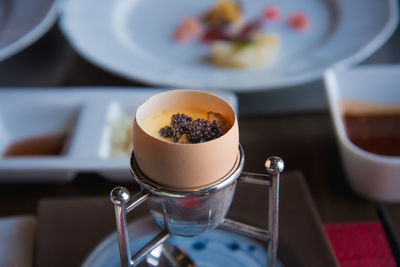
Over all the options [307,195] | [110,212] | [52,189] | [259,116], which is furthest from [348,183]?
[52,189]

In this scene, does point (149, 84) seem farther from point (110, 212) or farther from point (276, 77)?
point (110, 212)

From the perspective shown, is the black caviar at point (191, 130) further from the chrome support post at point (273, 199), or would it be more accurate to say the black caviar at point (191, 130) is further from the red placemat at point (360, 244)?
the red placemat at point (360, 244)

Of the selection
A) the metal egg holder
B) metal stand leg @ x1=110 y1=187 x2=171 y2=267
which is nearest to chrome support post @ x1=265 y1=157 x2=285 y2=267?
the metal egg holder

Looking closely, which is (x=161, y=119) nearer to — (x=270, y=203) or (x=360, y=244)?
(x=270, y=203)

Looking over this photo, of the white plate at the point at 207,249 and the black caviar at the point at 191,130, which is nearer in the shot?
the black caviar at the point at 191,130

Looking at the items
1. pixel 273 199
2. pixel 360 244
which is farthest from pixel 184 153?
pixel 360 244

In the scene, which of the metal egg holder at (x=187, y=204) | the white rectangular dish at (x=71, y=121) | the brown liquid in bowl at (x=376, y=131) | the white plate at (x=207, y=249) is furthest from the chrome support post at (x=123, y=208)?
the brown liquid in bowl at (x=376, y=131)
